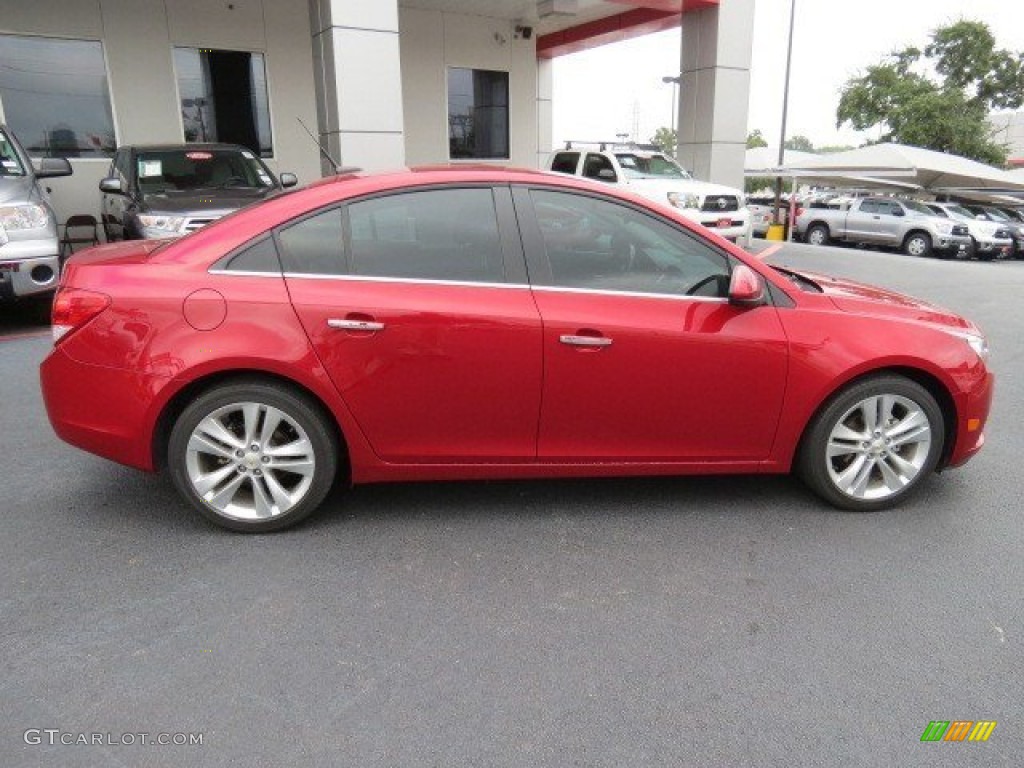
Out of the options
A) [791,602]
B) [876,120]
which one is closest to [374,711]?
[791,602]

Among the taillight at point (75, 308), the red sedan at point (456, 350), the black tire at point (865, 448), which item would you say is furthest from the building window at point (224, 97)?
the black tire at point (865, 448)

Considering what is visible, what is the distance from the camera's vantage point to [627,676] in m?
2.54

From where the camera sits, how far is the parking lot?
228 centimetres

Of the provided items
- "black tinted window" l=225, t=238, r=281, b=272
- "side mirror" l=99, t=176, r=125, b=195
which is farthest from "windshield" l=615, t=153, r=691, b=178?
"black tinted window" l=225, t=238, r=281, b=272

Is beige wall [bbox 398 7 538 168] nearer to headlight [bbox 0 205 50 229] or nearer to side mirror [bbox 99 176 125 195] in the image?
side mirror [bbox 99 176 125 195]

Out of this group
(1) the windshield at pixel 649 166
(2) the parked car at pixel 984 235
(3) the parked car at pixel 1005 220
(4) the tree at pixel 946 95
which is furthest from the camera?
(4) the tree at pixel 946 95

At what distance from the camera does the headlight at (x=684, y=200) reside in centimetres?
1339

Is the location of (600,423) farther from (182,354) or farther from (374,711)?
(182,354)

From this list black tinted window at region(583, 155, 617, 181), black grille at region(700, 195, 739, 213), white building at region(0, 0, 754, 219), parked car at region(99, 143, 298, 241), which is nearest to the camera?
parked car at region(99, 143, 298, 241)

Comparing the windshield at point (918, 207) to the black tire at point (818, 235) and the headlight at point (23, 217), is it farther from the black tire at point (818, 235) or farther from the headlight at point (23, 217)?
the headlight at point (23, 217)

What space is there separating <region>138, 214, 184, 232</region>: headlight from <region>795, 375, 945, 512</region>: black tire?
652 cm

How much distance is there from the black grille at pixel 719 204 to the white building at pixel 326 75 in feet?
5.63

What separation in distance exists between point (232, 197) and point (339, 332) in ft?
19.9

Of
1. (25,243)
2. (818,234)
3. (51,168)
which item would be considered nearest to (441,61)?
(51,168)
